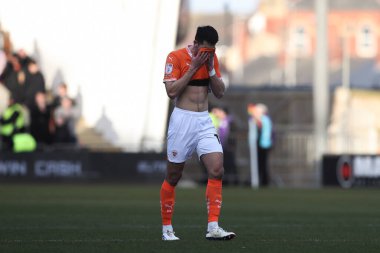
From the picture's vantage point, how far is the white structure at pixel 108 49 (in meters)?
35.6

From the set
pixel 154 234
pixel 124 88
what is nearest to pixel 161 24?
pixel 124 88

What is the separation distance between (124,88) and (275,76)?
5.62 meters

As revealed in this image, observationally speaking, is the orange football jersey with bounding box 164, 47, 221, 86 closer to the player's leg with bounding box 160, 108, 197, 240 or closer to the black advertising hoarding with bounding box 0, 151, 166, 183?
the player's leg with bounding box 160, 108, 197, 240

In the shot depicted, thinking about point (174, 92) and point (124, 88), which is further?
point (124, 88)

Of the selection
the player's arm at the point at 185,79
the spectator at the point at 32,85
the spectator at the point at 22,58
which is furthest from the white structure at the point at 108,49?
the player's arm at the point at 185,79

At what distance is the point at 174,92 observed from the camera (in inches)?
458

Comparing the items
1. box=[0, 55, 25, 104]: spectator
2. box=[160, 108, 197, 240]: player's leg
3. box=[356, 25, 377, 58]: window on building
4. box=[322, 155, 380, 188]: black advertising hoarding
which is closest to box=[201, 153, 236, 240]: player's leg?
box=[160, 108, 197, 240]: player's leg

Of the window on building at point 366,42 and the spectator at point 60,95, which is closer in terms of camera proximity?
the spectator at point 60,95

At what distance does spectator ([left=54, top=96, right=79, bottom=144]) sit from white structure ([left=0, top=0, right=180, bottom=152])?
1.07m

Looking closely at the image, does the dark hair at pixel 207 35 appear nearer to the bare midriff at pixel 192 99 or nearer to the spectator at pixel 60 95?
the bare midriff at pixel 192 99

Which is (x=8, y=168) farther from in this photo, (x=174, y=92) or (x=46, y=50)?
(x=174, y=92)

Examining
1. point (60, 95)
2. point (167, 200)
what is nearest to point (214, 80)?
point (167, 200)

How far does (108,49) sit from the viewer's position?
118 ft

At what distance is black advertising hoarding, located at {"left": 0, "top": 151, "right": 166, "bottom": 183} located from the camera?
30.0m
